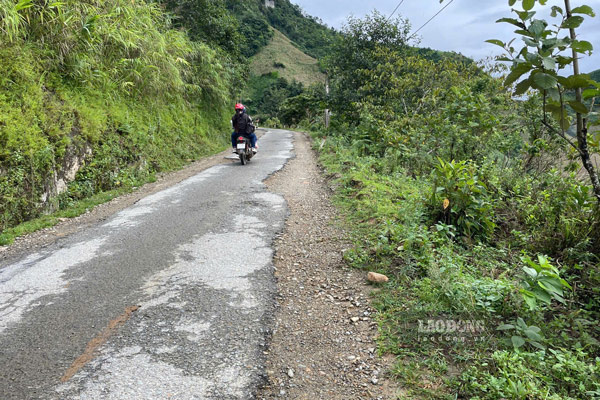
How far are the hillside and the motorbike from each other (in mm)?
68280

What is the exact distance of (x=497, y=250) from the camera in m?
3.56

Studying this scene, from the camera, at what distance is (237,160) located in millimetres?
11086

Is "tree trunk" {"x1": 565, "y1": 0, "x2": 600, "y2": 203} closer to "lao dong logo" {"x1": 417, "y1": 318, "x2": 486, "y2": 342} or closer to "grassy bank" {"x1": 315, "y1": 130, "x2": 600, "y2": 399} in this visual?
"grassy bank" {"x1": 315, "y1": 130, "x2": 600, "y2": 399}

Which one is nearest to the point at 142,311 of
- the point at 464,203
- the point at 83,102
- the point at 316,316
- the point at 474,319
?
the point at 316,316

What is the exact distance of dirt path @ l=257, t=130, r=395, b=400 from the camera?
2217 mm

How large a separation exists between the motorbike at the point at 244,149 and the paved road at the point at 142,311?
16.3 feet

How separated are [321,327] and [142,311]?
58.6 inches

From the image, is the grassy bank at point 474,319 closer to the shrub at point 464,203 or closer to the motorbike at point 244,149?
the shrub at point 464,203

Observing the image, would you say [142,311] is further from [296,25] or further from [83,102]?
[296,25]

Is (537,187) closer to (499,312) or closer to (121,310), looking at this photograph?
(499,312)

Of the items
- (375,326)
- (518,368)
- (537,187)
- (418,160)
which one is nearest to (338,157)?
(418,160)

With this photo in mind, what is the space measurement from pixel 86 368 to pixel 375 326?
2043 mm

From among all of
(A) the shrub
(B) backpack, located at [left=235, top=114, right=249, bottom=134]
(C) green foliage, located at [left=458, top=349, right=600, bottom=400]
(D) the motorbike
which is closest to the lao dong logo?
(C) green foliage, located at [left=458, top=349, right=600, bottom=400]

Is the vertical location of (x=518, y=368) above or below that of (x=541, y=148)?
below
